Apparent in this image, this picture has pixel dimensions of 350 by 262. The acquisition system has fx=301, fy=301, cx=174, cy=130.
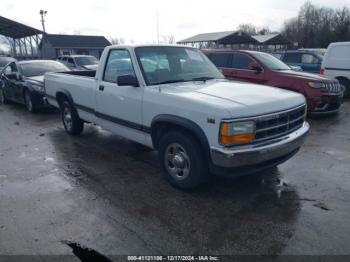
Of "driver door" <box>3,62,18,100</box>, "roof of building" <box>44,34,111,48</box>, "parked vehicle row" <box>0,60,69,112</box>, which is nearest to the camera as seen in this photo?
"parked vehicle row" <box>0,60,69,112</box>

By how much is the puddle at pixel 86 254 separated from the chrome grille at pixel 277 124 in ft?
6.82

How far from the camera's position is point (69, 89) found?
6336 mm

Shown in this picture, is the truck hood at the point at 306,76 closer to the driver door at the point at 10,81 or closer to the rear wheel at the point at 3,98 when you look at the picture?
the driver door at the point at 10,81

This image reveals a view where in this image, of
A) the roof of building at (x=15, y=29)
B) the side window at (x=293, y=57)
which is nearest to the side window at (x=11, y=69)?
the side window at (x=293, y=57)

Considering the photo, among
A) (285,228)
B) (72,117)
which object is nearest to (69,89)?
(72,117)

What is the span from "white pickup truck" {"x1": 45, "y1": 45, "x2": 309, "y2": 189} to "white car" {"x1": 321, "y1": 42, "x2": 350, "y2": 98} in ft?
25.0

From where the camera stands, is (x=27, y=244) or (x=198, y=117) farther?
(x=198, y=117)

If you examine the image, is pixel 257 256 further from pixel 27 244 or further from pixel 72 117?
pixel 72 117

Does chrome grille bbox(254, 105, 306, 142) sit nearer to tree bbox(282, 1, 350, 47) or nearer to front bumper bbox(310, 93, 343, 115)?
front bumper bbox(310, 93, 343, 115)

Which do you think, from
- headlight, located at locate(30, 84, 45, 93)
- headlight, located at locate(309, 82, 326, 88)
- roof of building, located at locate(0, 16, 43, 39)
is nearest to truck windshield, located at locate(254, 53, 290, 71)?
headlight, located at locate(309, 82, 326, 88)

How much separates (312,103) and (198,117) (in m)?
5.65

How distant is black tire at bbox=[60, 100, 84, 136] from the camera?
6.51m

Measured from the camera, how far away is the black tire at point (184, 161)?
369cm

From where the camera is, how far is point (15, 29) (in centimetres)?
3581
